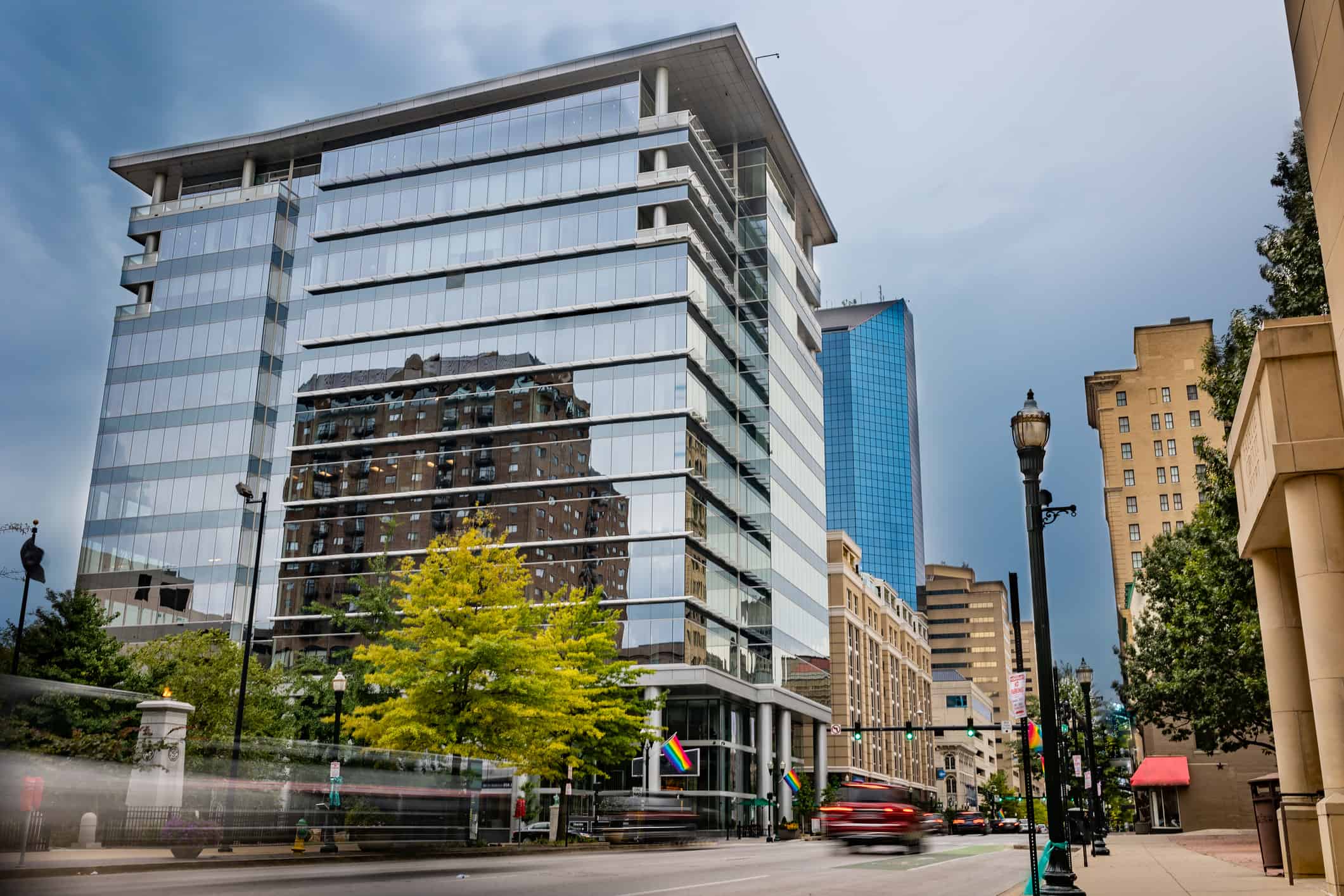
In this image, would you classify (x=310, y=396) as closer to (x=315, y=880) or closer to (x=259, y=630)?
(x=259, y=630)

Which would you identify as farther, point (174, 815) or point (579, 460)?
point (579, 460)

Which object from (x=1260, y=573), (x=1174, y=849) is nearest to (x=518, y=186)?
(x=1174, y=849)

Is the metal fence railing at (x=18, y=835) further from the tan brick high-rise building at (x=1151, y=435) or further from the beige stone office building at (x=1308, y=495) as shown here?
the tan brick high-rise building at (x=1151, y=435)

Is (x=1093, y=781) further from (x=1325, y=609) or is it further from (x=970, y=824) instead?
(x=970, y=824)

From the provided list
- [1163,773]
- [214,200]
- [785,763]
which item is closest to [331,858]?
[785,763]

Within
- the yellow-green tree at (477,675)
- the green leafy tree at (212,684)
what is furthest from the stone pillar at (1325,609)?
the green leafy tree at (212,684)

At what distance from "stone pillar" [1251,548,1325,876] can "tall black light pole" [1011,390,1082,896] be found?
643 centimetres

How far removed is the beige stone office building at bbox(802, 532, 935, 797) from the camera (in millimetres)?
101438

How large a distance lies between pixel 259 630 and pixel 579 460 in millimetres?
26037

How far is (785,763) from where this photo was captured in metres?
73.7

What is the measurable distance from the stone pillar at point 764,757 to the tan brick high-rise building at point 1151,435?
5805 cm

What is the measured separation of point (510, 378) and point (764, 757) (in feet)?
99.1

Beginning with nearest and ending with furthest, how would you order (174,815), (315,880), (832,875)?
1. (315,880)
2. (174,815)
3. (832,875)

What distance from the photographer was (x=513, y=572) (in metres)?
39.6
